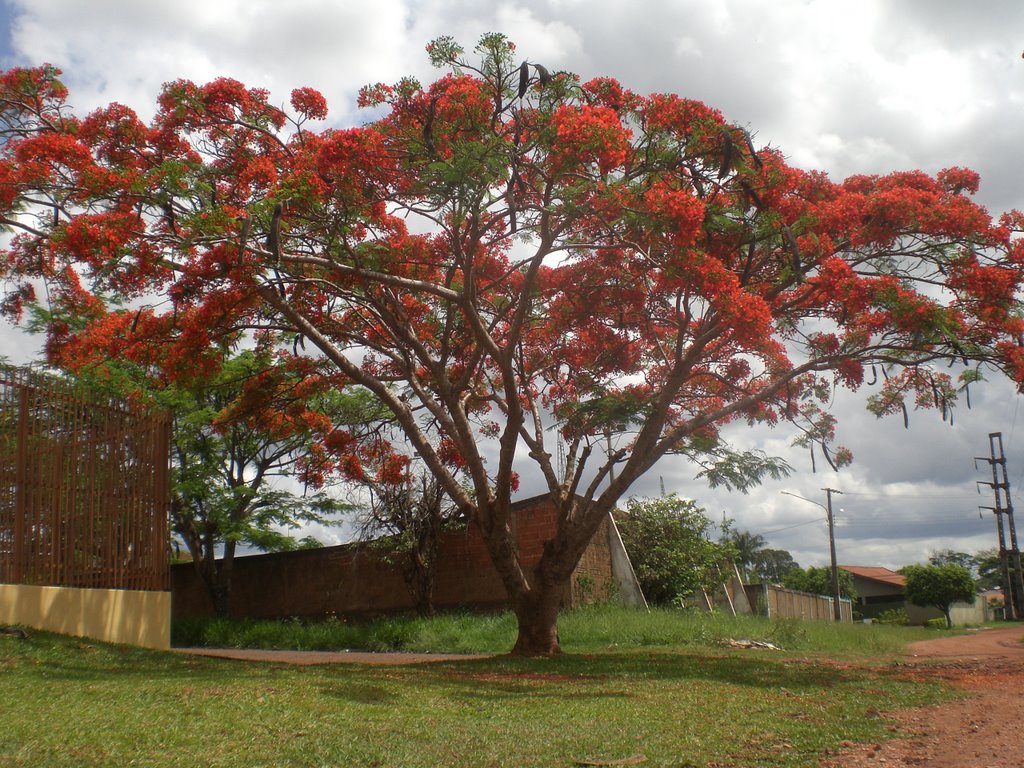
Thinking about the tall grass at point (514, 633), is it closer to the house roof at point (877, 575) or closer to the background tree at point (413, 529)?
the background tree at point (413, 529)

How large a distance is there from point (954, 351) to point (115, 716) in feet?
30.3

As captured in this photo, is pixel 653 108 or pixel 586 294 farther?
pixel 586 294

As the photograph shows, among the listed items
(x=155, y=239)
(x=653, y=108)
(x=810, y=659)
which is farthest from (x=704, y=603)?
(x=155, y=239)

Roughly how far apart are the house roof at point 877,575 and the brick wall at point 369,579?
46.4 m

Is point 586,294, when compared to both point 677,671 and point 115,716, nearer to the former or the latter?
point 677,671

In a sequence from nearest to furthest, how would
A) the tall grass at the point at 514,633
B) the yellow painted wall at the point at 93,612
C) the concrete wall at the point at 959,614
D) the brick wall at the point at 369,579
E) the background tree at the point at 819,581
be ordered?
the yellow painted wall at the point at 93,612 → the tall grass at the point at 514,633 → the brick wall at the point at 369,579 → the concrete wall at the point at 959,614 → the background tree at the point at 819,581

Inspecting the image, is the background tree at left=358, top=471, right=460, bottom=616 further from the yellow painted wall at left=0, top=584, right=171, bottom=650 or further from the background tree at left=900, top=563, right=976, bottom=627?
the background tree at left=900, top=563, right=976, bottom=627

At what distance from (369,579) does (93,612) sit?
10088mm

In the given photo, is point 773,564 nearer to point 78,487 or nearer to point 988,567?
point 988,567

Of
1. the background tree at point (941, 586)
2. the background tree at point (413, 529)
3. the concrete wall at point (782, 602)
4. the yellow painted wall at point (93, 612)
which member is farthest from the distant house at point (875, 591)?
the yellow painted wall at point (93, 612)

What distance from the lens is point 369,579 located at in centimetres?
1916

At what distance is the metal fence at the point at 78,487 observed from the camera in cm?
884

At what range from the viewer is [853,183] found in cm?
1165

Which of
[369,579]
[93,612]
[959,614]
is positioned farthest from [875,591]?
[93,612]
